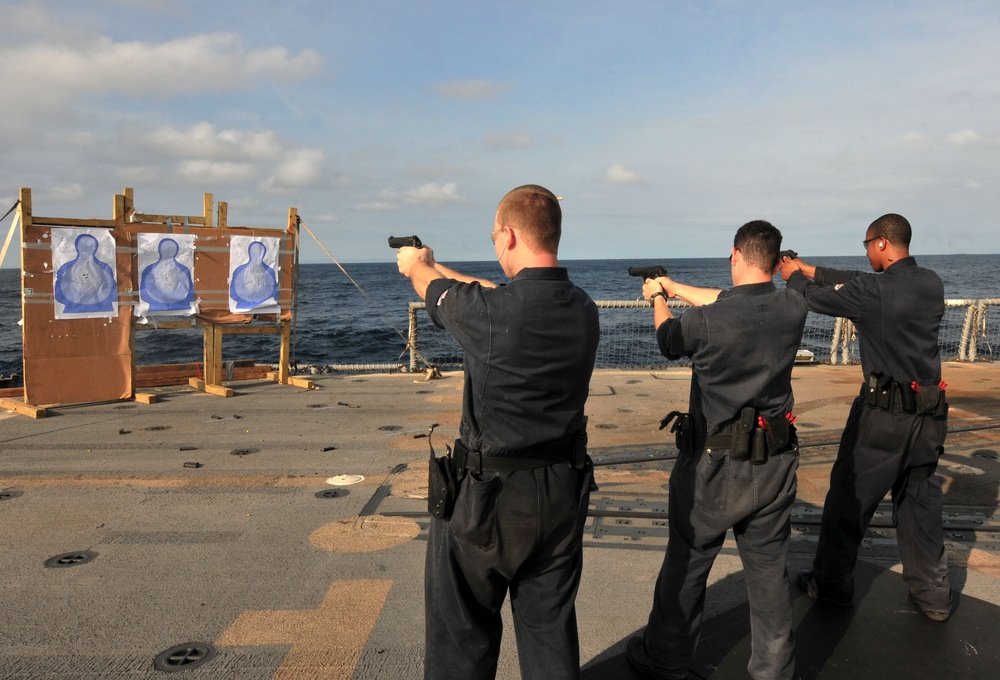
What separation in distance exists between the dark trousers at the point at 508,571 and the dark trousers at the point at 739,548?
30.2 inches

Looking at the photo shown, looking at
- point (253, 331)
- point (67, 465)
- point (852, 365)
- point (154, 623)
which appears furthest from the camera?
point (852, 365)

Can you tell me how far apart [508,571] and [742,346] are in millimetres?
1336

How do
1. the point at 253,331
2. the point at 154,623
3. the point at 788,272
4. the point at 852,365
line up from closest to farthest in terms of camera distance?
the point at 154,623 < the point at 788,272 < the point at 253,331 < the point at 852,365

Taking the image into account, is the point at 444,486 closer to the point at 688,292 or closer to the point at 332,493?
the point at 688,292

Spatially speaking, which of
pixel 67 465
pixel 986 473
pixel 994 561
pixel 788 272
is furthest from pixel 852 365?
pixel 67 465

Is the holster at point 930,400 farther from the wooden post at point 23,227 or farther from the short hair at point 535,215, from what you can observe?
the wooden post at point 23,227

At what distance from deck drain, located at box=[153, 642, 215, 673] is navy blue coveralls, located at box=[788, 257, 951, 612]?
3.11 meters

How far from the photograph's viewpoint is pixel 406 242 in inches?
111

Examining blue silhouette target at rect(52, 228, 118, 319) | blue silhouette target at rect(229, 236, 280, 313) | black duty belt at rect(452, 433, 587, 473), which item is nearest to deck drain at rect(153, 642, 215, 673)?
black duty belt at rect(452, 433, 587, 473)

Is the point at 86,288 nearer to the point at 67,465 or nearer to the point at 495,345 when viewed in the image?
the point at 67,465

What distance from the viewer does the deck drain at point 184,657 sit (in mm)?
3184

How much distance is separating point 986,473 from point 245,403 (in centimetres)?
795

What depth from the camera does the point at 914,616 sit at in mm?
3656

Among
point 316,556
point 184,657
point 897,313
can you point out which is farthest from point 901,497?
point 184,657
